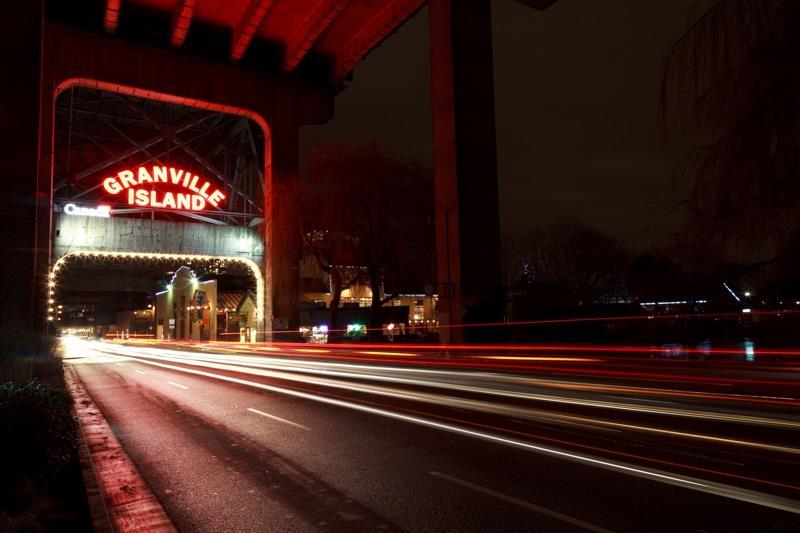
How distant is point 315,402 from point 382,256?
19244mm

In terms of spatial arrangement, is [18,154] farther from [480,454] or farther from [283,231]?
A: [283,231]

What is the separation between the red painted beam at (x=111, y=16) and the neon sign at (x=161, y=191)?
8522mm

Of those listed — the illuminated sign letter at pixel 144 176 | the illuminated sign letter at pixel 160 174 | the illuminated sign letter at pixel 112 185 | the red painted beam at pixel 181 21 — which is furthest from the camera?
the illuminated sign letter at pixel 160 174

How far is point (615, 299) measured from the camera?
62781mm

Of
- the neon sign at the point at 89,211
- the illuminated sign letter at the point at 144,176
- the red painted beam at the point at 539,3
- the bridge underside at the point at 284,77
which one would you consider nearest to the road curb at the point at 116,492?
the bridge underside at the point at 284,77

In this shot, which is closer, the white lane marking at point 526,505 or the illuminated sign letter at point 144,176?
the white lane marking at point 526,505

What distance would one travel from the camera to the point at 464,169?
28.7 metres

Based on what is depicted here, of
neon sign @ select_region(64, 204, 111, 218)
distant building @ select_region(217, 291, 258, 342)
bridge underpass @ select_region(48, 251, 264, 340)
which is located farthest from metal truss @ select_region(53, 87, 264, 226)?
distant building @ select_region(217, 291, 258, 342)

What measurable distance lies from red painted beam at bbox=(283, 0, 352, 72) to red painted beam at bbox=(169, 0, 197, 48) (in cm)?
688

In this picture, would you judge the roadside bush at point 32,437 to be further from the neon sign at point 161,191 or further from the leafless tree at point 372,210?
the neon sign at point 161,191

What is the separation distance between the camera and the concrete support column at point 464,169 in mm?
28250

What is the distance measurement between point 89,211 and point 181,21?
42.4 ft

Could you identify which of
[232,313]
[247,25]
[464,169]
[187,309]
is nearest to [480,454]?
[464,169]

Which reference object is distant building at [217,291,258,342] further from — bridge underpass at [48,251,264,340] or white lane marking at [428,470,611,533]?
white lane marking at [428,470,611,533]
